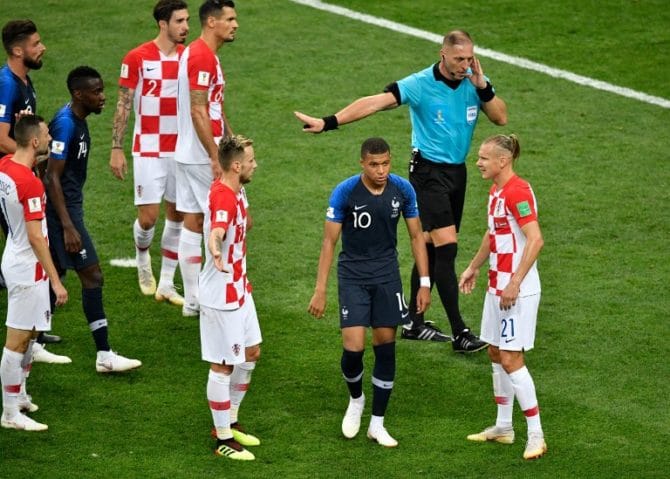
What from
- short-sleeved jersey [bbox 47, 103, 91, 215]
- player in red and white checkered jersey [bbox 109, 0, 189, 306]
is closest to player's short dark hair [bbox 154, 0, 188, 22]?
player in red and white checkered jersey [bbox 109, 0, 189, 306]

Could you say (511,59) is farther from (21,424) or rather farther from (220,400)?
(21,424)

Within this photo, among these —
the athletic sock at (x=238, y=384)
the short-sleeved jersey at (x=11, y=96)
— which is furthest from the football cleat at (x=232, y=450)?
the short-sleeved jersey at (x=11, y=96)

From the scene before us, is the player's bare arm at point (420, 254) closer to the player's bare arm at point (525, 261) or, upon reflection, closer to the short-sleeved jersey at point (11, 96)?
the player's bare arm at point (525, 261)

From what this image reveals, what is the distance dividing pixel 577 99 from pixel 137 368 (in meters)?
7.92

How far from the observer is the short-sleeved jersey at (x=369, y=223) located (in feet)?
30.2

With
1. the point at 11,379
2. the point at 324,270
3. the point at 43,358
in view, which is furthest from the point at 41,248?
the point at 324,270

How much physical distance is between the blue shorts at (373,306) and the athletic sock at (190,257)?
Result: 8.31ft

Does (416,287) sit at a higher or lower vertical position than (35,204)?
lower

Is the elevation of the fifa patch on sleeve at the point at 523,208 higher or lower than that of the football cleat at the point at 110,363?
higher

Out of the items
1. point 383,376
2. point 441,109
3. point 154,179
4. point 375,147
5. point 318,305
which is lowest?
point 383,376

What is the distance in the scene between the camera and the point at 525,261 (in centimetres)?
890

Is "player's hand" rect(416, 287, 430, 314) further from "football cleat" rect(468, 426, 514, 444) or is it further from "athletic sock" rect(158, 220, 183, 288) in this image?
"athletic sock" rect(158, 220, 183, 288)

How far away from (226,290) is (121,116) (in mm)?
3290

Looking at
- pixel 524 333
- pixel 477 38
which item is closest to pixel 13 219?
pixel 524 333
